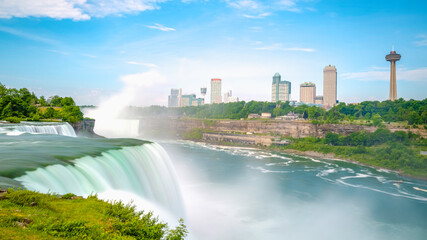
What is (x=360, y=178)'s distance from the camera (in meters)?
35.0

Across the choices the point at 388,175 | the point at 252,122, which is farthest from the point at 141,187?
the point at 252,122

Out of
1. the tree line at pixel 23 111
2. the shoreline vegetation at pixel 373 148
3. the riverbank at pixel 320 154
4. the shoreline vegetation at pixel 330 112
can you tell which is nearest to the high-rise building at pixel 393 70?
the shoreline vegetation at pixel 330 112

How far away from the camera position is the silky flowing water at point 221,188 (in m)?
11.6

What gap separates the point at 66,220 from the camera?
628cm

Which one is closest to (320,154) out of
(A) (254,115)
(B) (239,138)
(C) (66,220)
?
(B) (239,138)

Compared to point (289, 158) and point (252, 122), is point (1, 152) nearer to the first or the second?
point (289, 158)

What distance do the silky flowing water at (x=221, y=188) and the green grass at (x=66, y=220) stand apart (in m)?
2.17

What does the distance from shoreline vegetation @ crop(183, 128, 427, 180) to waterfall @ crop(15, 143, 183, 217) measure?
111 feet

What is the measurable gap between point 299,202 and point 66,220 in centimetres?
2150

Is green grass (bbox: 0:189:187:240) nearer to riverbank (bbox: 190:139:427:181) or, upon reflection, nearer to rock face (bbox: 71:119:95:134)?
rock face (bbox: 71:119:95:134)

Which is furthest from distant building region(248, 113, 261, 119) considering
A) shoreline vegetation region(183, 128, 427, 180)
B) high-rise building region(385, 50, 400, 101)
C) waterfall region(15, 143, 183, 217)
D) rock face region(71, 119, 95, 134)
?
waterfall region(15, 143, 183, 217)

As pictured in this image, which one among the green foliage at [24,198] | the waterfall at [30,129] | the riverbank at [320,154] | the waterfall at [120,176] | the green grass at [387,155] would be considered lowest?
the riverbank at [320,154]

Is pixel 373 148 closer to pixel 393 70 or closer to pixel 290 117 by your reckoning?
pixel 290 117

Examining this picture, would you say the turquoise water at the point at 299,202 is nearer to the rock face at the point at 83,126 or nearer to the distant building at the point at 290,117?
the rock face at the point at 83,126
